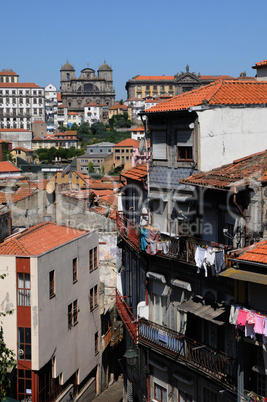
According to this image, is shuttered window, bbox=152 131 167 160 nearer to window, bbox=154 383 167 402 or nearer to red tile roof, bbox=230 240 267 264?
red tile roof, bbox=230 240 267 264

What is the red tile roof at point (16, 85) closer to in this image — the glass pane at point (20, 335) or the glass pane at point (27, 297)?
the glass pane at point (27, 297)

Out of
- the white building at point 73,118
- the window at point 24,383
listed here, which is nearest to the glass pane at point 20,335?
the window at point 24,383

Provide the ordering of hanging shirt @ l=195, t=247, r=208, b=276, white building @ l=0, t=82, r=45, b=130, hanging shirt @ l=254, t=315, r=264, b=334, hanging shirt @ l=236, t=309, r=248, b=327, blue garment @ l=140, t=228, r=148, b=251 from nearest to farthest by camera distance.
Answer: hanging shirt @ l=254, t=315, r=264, b=334 → hanging shirt @ l=236, t=309, r=248, b=327 → hanging shirt @ l=195, t=247, r=208, b=276 → blue garment @ l=140, t=228, r=148, b=251 → white building @ l=0, t=82, r=45, b=130

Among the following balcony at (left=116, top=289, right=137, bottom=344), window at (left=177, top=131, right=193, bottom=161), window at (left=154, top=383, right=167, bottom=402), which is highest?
window at (left=177, top=131, right=193, bottom=161)

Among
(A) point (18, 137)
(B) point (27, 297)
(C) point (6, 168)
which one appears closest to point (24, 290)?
(B) point (27, 297)

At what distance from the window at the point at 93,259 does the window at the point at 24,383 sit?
6.85 m

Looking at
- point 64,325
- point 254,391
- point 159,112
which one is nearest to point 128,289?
point 64,325

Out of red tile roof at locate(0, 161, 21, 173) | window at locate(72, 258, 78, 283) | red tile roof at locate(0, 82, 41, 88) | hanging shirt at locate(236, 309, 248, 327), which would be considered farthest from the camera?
red tile roof at locate(0, 82, 41, 88)

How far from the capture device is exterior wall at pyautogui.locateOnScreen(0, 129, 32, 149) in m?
165

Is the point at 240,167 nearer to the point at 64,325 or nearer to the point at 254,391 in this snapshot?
the point at 254,391

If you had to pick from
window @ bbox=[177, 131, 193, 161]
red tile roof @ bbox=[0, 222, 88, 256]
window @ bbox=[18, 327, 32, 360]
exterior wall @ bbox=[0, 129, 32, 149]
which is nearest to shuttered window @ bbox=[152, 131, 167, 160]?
window @ bbox=[177, 131, 193, 161]

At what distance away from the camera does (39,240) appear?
83.9ft

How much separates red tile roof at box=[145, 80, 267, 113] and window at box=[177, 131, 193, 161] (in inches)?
32.6

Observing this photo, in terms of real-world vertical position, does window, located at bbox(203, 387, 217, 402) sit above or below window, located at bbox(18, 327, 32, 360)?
above
